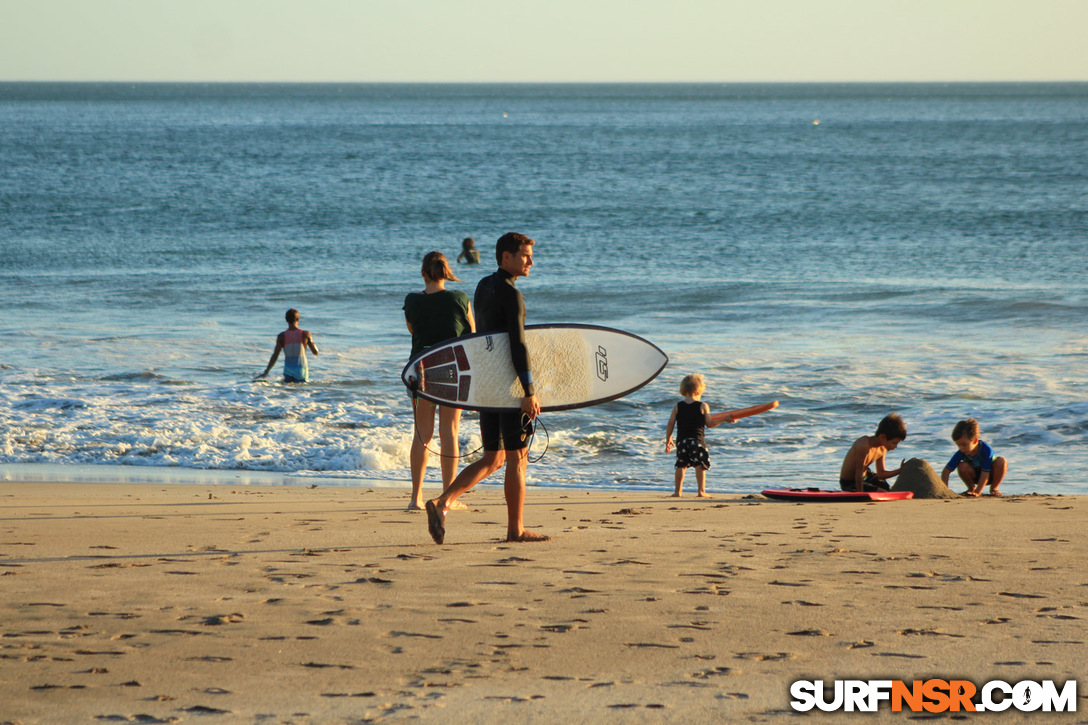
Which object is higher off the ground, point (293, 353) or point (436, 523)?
point (293, 353)

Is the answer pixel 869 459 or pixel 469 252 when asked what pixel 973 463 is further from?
pixel 469 252

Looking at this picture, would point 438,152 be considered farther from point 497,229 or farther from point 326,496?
point 326,496

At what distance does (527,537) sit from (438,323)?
4.91 ft

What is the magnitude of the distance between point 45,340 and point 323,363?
4955mm

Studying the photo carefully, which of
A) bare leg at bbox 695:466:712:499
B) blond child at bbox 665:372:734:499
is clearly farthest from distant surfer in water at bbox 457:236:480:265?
bare leg at bbox 695:466:712:499

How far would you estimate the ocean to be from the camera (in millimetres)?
10734

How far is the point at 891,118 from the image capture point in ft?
400

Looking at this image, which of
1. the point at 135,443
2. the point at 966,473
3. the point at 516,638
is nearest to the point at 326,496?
the point at 135,443

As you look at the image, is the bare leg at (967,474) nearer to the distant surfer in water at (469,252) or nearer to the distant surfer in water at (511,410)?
the distant surfer in water at (511,410)

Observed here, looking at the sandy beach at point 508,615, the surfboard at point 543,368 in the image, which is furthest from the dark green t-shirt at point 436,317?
the sandy beach at point 508,615

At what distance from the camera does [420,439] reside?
6.92 metres

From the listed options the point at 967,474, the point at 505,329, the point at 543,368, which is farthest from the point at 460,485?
the point at 967,474

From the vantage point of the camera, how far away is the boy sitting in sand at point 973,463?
8547 millimetres

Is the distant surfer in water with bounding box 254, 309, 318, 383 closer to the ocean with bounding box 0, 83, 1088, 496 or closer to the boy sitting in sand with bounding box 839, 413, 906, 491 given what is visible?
the ocean with bounding box 0, 83, 1088, 496
